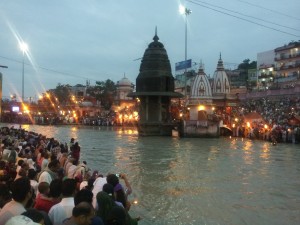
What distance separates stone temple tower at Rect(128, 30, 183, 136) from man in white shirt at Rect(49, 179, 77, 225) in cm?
3842

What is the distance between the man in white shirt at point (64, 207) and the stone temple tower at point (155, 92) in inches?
1513

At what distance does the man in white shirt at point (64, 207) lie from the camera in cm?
567

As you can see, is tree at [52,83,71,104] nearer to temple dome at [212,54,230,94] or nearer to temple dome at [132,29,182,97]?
temple dome at [212,54,230,94]

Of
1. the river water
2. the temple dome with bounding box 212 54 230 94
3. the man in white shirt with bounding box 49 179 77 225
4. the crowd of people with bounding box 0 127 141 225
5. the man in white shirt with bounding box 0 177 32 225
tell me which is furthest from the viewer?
the temple dome with bounding box 212 54 230 94

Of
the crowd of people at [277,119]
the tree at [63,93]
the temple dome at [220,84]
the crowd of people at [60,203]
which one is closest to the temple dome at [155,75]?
the crowd of people at [277,119]

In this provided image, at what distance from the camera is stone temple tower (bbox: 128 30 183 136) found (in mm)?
44969

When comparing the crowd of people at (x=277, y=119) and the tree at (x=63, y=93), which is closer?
the crowd of people at (x=277, y=119)

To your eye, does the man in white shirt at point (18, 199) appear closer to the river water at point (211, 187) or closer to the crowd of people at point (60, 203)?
the crowd of people at point (60, 203)

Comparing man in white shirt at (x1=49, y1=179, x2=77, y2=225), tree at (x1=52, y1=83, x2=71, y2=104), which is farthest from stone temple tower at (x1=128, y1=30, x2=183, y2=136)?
tree at (x1=52, y1=83, x2=71, y2=104)

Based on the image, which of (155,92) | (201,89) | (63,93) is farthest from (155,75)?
(63,93)

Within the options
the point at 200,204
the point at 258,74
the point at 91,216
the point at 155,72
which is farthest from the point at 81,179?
the point at 258,74

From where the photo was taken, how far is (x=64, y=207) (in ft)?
19.0

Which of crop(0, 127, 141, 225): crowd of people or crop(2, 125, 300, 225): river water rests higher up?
crop(0, 127, 141, 225): crowd of people

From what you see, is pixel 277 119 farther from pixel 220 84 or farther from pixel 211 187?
pixel 211 187
